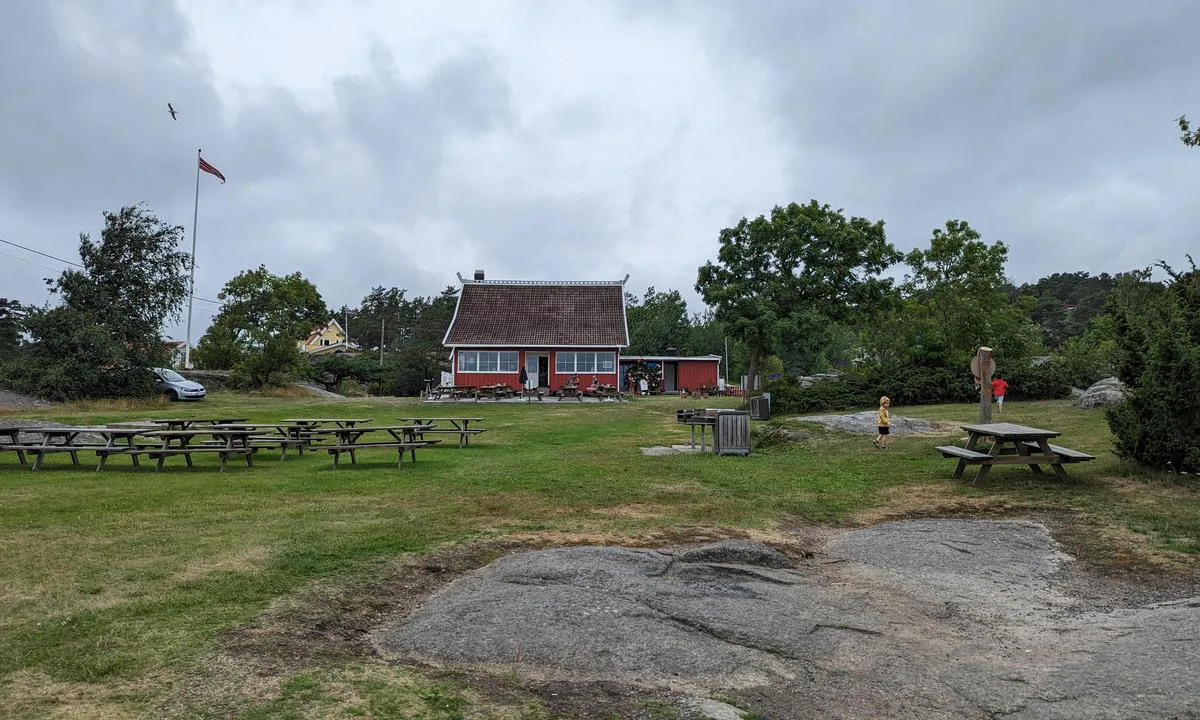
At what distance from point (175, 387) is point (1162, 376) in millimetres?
35144

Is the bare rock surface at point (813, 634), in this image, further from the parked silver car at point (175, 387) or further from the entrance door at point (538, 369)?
the entrance door at point (538, 369)

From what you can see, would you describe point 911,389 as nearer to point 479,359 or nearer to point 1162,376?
point 1162,376

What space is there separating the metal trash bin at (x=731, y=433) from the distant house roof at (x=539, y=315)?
25.0 meters

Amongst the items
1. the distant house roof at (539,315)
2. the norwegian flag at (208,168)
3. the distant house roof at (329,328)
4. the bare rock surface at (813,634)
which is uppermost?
the norwegian flag at (208,168)

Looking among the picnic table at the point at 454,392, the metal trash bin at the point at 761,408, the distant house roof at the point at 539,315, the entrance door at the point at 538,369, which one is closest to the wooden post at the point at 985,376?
the metal trash bin at the point at 761,408

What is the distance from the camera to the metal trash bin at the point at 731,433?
53.5 feet

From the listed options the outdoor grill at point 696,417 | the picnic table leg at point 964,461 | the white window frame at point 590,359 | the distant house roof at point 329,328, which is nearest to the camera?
the picnic table leg at point 964,461

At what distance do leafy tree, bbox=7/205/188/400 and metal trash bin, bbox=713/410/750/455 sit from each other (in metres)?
25.3

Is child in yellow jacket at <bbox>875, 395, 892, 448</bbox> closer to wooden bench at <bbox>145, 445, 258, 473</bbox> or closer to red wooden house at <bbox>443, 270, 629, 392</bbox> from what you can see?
wooden bench at <bbox>145, 445, 258, 473</bbox>

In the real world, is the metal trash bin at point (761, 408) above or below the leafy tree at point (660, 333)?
below

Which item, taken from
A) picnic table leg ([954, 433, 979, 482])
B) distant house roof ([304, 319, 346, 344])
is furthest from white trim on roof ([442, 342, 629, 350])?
distant house roof ([304, 319, 346, 344])

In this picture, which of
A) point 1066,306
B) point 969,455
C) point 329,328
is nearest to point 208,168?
point 969,455

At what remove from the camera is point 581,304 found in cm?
4556

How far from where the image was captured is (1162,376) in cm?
1058
